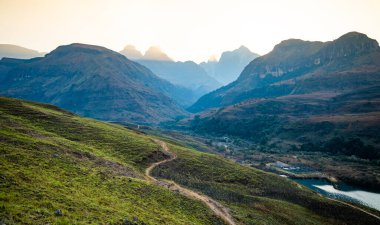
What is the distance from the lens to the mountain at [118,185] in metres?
33.9

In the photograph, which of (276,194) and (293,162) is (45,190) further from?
(293,162)

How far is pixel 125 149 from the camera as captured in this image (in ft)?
275

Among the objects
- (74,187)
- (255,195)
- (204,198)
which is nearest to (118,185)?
(74,187)

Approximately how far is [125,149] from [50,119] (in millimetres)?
27143

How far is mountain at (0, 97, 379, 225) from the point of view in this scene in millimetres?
33906

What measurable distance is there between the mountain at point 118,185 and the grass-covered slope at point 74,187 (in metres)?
0.10

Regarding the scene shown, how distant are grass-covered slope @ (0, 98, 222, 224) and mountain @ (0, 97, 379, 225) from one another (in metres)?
0.10

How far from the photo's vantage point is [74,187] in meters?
41.2

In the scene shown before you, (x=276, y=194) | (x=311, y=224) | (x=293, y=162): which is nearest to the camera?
(x=311, y=224)

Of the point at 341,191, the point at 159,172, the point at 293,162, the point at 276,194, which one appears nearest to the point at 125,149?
the point at 159,172

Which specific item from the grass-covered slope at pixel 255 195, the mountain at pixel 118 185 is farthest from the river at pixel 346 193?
the mountain at pixel 118 185

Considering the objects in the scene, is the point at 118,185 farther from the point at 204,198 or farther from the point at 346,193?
the point at 346,193

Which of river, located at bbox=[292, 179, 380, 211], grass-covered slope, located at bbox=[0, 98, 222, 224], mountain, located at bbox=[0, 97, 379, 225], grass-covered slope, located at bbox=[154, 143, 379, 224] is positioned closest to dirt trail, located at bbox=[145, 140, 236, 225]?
mountain, located at bbox=[0, 97, 379, 225]

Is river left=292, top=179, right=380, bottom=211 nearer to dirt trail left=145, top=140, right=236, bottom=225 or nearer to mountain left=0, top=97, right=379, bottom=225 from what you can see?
mountain left=0, top=97, right=379, bottom=225
